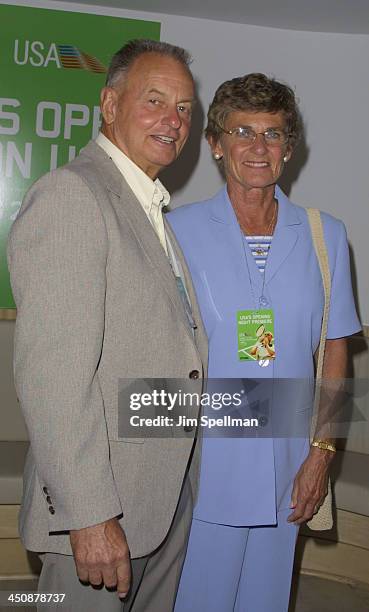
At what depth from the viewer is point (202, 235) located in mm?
2357

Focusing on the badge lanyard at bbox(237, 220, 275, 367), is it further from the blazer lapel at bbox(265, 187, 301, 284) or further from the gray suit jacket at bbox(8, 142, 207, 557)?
the gray suit jacket at bbox(8, 142, 207, 557)

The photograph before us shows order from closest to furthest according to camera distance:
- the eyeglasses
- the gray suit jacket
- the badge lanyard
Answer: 1. the gray suit jacket
2. the badge lanyard
3. the eyeglasses

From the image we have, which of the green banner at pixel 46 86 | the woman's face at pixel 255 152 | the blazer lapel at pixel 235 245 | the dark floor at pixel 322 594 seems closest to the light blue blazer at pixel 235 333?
the blazer lapel at pixel 235 245

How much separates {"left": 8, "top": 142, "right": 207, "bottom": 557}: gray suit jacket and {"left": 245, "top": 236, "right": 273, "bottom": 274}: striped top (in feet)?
2.02

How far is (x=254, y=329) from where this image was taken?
2.24 meters

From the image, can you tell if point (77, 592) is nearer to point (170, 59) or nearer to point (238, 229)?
point (238, 229)

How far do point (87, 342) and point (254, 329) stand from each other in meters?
0.78

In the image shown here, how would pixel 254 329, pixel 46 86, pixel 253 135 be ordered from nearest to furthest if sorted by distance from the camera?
pixel 254 329
pixel 253 135
pixel 46 86

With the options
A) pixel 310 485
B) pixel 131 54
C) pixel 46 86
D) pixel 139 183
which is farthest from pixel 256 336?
pixel 46 86

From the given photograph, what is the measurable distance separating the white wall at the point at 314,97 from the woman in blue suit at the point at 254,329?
1831 millimetres

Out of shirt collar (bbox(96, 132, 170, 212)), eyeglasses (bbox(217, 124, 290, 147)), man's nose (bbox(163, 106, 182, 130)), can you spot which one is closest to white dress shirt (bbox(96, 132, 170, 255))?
shirt collar (bbox(96, 132, 170, 212))

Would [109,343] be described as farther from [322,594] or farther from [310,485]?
[322,594]

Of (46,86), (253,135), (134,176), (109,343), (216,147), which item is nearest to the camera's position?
(109,343)

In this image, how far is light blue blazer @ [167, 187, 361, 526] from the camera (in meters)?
2.24
